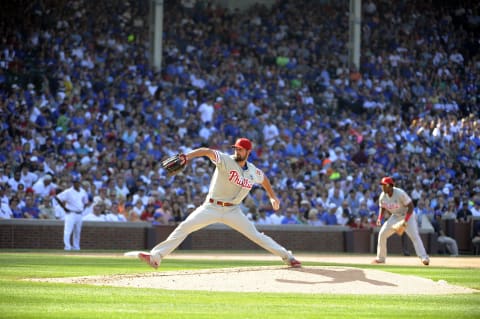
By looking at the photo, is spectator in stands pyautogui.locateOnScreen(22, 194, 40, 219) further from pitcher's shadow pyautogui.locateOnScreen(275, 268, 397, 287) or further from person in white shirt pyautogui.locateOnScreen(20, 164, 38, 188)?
pitcher's shadow pyautogui.locateOnScreen(275, 268, 397, 287)

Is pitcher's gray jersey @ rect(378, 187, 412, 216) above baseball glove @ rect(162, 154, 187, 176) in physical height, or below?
below

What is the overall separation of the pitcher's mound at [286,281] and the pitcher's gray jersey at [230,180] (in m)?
1.06

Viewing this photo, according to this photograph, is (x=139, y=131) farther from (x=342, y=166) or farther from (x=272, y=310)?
(x=272, y=310)

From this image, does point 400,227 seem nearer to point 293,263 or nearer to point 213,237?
point 293,263

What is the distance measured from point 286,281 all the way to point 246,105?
731 inches

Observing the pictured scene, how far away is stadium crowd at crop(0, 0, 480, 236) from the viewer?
2547 centimetres

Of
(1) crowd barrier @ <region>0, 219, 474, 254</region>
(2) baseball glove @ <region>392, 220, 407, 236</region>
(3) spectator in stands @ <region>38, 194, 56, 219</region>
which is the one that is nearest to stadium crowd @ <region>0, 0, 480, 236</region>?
(3) spectator in stands @ <region>38, 194, 56, 219</region>

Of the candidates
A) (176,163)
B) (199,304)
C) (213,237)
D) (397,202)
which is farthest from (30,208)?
(199,304)

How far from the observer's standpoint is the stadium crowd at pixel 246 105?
25469 millimetres

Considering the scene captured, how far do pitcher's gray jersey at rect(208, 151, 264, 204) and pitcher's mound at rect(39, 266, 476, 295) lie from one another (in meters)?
1.06

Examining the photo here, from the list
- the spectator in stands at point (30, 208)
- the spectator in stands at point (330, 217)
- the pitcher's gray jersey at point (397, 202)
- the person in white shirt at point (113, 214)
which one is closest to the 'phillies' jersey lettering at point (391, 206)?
the pitcher's gray jersey at point (397, 202)

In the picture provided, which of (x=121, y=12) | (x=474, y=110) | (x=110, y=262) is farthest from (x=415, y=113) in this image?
(x=110, y=262)

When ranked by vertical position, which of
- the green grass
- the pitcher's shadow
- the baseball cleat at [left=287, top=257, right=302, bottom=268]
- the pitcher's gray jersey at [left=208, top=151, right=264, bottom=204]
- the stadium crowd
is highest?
the stadium crowd

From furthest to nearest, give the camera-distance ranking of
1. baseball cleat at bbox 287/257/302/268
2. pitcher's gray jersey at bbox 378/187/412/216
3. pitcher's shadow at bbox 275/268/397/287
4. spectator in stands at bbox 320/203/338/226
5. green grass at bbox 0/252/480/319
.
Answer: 1. spectator in stands at bbox 320/203/338/226
2. pitcher's gray jersey at bbox 378/187/412/216
3. baseball cleat at bbox 287/257/302/268
4. pitcher's shadow at bbox 275/268/397/287
5. green grass at bbox 0/252/480/319
